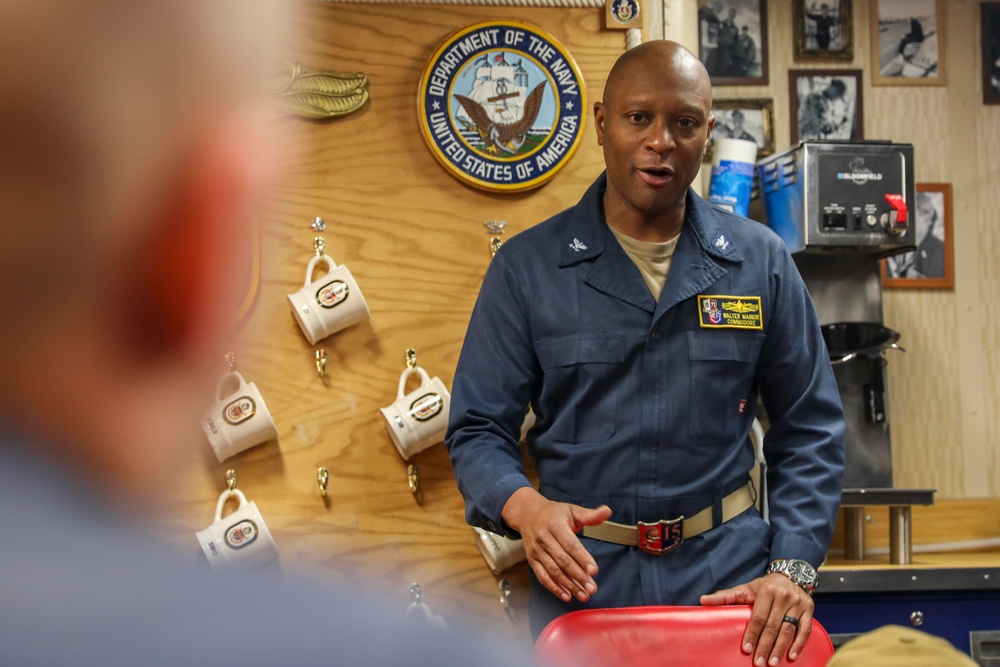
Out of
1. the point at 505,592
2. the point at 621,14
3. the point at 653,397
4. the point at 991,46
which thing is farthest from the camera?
the point at 991,46

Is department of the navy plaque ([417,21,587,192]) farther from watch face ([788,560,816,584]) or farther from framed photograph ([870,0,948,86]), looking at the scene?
framed photograph ([870,0,948,86])

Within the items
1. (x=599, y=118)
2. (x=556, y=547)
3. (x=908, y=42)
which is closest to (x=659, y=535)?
(x=556, y=547)

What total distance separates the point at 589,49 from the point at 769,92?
1277 millimetres

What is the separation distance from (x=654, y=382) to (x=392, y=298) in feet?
2.17

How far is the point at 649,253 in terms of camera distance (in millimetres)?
2088

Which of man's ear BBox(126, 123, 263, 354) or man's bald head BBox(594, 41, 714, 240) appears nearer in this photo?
man's ear BBox(126, 123, 263, 354)

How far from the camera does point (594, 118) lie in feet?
7.50

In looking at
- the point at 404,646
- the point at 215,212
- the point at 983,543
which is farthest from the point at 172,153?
the point at 983,543

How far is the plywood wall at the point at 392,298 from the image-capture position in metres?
2.16

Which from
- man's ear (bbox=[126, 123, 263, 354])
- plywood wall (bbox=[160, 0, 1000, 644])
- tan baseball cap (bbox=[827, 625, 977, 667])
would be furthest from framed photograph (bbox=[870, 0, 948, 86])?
man's ear (bbox=[126, 123, 263, 354])

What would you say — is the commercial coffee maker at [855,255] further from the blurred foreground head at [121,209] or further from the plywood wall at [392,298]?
the blurred foreground head at [121,209]

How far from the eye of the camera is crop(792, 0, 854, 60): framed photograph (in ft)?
11.1

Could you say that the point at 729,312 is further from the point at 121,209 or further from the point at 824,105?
the point at 121,209

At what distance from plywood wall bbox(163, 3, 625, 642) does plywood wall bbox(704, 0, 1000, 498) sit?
55.0 inches
